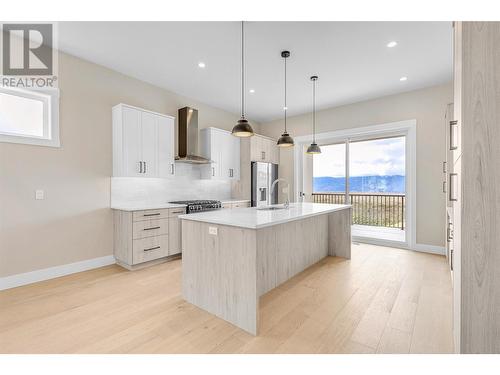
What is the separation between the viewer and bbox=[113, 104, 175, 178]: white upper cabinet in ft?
11.3

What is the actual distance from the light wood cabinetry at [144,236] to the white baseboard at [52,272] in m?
0.22

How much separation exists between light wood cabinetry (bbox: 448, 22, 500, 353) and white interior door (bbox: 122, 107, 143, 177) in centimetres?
369

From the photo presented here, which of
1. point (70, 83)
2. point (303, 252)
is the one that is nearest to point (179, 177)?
point (70, 83)

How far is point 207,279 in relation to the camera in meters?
2.18

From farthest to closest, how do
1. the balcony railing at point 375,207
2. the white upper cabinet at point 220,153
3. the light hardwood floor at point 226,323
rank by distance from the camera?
the balcony railing at point 375,207, the white upper cabinet at point 220,153, the light hardwood floor at point 226,323

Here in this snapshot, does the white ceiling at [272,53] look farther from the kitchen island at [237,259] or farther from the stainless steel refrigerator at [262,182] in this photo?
the kitchen island at [237,259]

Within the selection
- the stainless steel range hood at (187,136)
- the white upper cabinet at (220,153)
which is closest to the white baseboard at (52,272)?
the stainless steel range hood at (187,136)

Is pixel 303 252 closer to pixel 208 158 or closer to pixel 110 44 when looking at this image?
pixel 208 158

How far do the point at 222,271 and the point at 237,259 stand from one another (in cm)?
22

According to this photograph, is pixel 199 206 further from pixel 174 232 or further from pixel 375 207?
pixel 375 207

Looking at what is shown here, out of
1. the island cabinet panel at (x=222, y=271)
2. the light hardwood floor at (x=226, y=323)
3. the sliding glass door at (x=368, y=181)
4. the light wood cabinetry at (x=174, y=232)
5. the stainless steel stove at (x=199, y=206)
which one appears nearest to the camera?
the light hardwood floor at (x=226, y=323)

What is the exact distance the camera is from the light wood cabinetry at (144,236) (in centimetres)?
325

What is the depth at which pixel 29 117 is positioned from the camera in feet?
9.55
